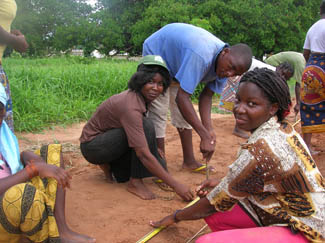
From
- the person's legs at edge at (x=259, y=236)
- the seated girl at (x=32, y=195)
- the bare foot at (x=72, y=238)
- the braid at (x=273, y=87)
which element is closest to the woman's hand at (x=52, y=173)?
the seated girl at (x=32, y=195)

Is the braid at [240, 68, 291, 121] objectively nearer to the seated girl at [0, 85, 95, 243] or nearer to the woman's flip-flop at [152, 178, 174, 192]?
the seated girl at [0, 85, 95, 243]

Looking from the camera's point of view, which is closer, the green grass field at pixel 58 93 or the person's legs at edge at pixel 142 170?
the person's legs at edge at pixel 142 170

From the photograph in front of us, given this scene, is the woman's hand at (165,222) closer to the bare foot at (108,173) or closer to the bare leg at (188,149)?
the bare foot at (108,173)

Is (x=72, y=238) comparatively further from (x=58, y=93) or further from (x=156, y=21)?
(x=156, y=21)

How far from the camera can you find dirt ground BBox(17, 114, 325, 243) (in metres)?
2.15

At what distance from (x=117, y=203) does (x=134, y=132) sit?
56 cm

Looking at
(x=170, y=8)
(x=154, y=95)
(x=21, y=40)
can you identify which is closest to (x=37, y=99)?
(x=21, y=40)

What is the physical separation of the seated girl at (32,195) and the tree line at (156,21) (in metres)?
9.17

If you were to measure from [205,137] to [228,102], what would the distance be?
2.65m

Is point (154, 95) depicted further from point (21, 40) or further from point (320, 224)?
point (320, 224)

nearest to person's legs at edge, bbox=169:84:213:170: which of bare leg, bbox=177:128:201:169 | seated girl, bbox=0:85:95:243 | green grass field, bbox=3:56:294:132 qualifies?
bare leg, bbox=177:128:201:169

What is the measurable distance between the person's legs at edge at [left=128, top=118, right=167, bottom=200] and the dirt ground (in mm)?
57

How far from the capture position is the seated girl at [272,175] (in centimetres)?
150

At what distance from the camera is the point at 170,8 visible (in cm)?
Answer: 1349
